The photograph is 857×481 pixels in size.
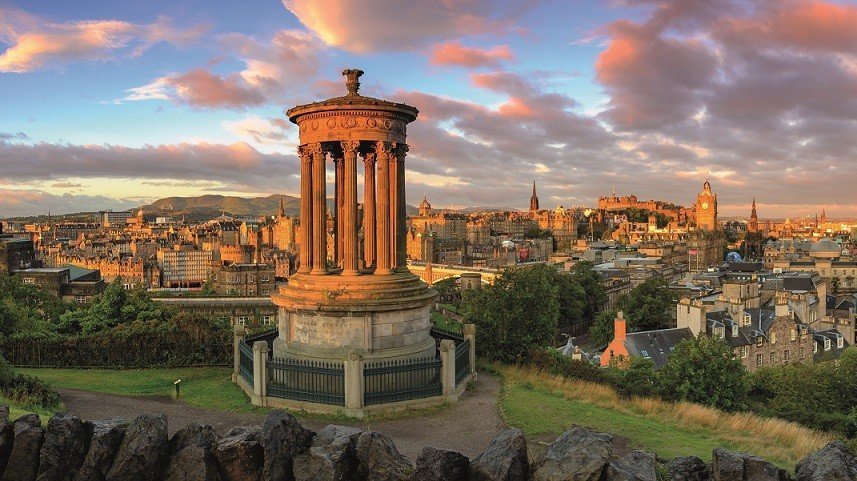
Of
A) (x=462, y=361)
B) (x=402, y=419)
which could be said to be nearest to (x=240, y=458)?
(x=402, y=419)

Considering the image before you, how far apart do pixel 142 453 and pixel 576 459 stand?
4851 mm

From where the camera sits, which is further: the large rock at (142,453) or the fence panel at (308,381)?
the fence panel at (308,381)

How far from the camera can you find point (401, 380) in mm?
16172

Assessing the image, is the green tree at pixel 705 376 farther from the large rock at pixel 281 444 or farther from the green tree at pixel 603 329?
the green tree at pixel 603 329

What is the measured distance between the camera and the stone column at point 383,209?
18344 millimetres

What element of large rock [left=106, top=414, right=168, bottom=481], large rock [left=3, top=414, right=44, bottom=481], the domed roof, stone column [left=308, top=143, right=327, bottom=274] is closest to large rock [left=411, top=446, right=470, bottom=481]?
large rock [left=106, top=414, right=168, bottom=481]

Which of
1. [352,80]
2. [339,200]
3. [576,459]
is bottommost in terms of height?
[576,459]

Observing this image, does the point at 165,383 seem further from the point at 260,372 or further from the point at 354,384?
the point at 354,384

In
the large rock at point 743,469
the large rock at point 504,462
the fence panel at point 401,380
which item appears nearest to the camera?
the large rock at point 743,469

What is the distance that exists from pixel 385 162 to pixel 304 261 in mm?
3719

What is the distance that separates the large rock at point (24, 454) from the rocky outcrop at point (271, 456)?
1cm

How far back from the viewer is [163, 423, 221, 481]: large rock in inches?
296

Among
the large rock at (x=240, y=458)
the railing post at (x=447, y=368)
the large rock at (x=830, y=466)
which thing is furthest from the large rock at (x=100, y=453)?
the railing post at (x=447, y=368)

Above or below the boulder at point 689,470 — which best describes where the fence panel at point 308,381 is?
below
